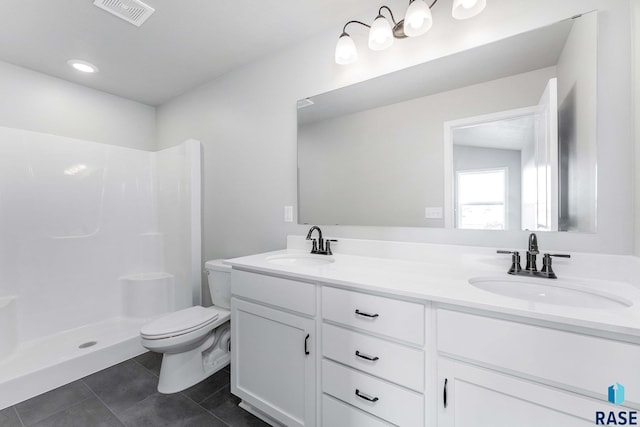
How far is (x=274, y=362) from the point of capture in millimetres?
1363

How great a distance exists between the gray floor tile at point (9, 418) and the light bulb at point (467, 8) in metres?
3.03

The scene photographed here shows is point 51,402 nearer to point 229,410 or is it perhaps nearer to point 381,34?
point 229,410

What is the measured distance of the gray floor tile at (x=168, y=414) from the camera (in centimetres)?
147

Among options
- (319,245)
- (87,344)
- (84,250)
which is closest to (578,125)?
(319,245)

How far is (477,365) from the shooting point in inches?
33.7

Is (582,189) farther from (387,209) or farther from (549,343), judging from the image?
(387,209)

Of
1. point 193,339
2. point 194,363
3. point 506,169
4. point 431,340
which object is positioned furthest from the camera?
point 194,363

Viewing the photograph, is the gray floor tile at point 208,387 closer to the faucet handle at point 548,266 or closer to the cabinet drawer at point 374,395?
the cabinet drawer at point 374,395

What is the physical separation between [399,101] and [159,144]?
276cm

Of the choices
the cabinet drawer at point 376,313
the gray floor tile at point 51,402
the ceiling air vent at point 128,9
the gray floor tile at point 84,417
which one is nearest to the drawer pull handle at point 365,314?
the cabinet drawer at point 376,313

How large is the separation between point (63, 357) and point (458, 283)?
254 cm

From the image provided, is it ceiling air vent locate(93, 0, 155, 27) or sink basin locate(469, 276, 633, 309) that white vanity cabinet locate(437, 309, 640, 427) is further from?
ceiling air vent locate(93, 0, 155, 27)

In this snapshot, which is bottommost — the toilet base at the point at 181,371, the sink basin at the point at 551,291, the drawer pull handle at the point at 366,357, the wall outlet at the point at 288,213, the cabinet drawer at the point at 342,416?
the toilet base at the point at 181,371

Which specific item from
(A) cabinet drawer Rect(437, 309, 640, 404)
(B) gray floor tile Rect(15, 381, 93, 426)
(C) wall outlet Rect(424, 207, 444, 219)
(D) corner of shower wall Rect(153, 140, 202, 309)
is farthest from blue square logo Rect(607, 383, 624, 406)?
(D) corner of shower wall Rect(153, 140, 202, 309)
